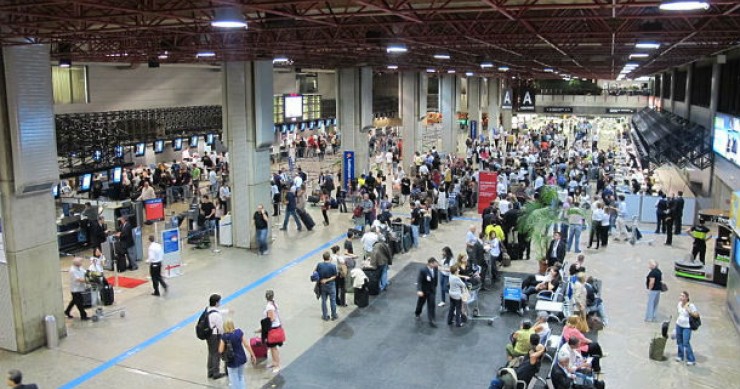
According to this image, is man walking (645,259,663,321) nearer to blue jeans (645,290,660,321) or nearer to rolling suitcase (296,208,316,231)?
blue jeans (645,290,660,321)

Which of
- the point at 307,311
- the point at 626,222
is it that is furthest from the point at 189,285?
the point at 626,222

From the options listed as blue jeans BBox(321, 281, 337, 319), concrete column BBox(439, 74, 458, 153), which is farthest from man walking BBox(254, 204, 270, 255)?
concrete column BBox(439, 74, 458, 153)

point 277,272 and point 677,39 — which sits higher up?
point 677,39

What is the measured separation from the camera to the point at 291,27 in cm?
1484

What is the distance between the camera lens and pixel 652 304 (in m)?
12.9

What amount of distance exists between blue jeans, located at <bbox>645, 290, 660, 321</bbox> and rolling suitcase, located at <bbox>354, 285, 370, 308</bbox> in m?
5.76

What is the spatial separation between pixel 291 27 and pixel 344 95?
47.7 feet

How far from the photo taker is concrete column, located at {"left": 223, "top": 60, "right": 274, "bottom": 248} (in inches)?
736

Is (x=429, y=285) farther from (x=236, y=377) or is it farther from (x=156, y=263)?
(x=156, y=263)

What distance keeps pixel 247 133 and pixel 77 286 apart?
7342mm

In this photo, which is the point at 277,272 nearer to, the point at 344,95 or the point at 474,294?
the point at 474,294

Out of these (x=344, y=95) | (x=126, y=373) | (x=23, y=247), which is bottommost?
(x=126, y=373)

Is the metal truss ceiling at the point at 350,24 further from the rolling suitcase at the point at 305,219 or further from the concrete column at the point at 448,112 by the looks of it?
the concrete column at the point at 448,112

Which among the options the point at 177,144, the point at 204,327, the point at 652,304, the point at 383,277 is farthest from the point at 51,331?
the point at 177,144
